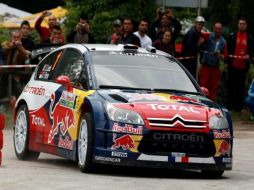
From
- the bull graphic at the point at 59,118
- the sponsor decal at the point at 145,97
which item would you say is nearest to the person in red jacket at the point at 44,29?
the bull graphic at the point at 59,118

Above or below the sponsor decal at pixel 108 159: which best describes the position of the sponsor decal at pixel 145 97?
above

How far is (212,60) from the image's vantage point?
77.2 ft

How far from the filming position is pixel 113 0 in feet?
94.9

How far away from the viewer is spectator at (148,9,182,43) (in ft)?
74.7

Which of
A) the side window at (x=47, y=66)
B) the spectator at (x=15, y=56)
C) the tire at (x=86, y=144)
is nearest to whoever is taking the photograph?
the tire at (x=86, y=144)

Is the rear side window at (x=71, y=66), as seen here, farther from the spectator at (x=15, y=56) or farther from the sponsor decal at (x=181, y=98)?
the spectator at (x=15, y=56)

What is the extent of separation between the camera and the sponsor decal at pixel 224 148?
44.7 feet

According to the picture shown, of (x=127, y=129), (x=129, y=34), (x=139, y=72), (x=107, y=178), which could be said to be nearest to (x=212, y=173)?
(x=127, y=129)

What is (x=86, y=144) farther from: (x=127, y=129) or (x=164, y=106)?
(x=164, y=106)

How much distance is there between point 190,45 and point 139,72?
8.91m

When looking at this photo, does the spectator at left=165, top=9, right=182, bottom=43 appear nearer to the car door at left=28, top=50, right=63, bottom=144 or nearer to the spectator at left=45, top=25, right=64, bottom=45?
the spectator at left=45, top=25, right=64, bottom=45

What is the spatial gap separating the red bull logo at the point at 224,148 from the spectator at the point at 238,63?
10239 millimetres

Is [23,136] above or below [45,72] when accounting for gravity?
below

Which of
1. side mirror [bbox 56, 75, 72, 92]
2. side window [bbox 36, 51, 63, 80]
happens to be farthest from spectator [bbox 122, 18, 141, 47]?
side mirror [bbox 56, 75, 72, 92]
